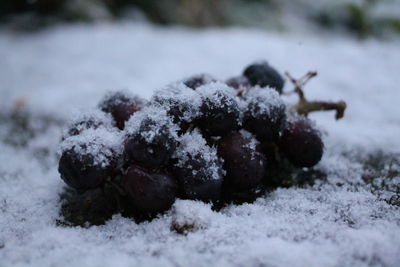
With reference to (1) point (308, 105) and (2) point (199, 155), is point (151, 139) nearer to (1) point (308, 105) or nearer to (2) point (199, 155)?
(2) point (199, 155)

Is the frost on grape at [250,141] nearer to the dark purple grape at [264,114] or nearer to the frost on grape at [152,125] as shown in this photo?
the dark purple grape at [264,114]

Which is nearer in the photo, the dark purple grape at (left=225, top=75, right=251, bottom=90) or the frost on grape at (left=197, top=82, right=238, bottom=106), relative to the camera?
the frost on grape at (left=197, top=82, right=238, bottom=106)

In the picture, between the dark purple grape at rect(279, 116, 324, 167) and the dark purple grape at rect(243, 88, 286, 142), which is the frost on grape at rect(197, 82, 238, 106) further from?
the dark purple grape at rect(279, 116, 324, 167)

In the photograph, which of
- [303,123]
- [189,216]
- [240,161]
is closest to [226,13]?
[303,123]

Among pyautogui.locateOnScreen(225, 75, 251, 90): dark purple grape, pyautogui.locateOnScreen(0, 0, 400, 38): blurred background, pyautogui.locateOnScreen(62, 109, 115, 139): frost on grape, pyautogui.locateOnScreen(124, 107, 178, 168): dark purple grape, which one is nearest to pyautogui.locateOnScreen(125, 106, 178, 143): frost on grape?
pyautogui.locateOnScreen(124, 107, 178, 168): dark purple grape

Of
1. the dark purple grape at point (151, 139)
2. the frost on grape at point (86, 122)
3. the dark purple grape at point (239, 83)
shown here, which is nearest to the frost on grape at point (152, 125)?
the dark purple grape at point (151, 139)

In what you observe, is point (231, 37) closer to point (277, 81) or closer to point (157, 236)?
point (277, 81)

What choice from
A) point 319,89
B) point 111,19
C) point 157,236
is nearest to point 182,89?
point 157,236
